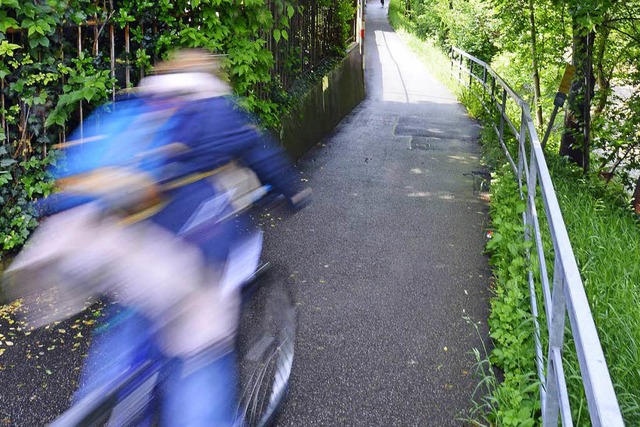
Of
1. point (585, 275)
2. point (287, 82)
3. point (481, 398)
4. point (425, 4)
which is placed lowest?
point (481, 398)

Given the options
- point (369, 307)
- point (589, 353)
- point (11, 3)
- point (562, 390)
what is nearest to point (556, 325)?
point (562, 390)

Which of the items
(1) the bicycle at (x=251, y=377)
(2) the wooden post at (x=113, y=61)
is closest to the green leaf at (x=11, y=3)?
(2) the wooden post at (x=113, y=61)

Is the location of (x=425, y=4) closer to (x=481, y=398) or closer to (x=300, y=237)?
(x=300, y=237)

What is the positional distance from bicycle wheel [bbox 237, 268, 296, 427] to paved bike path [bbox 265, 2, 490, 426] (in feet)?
0.41

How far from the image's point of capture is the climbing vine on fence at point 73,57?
4.70m

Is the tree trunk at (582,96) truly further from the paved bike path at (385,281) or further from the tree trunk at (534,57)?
the tree trunk at (534,57)

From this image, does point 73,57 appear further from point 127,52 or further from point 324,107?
point 324,107

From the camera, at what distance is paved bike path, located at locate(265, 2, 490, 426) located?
3.70 m

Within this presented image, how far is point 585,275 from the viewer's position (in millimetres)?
4637

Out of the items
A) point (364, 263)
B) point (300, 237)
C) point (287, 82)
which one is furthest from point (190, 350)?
point (287, 82)

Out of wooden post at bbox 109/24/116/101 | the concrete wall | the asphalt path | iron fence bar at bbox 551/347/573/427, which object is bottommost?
the asphalt path

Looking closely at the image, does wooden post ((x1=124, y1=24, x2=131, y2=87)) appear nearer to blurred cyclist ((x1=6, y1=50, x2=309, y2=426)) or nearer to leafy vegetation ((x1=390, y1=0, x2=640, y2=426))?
blurred cyclist ((x1=6, y1=50, x2=309, y2=426))

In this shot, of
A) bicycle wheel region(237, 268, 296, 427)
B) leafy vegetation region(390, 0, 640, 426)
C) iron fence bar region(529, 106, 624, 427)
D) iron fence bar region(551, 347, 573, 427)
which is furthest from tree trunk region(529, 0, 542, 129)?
iron fence bar region(529, 106, 624, 427)

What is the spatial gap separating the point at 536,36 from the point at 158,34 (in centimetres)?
1120
